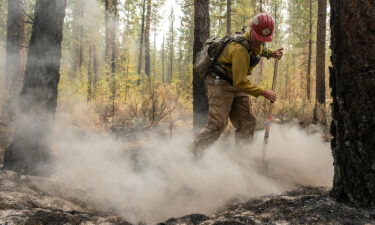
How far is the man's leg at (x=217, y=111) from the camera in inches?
161

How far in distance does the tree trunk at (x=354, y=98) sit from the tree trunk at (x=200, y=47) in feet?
13.0

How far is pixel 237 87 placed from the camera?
3.70 meters

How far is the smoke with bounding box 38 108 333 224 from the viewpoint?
321cm

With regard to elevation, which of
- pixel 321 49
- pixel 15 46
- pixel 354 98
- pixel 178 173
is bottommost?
pixel 178 173

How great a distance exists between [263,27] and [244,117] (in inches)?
53.6

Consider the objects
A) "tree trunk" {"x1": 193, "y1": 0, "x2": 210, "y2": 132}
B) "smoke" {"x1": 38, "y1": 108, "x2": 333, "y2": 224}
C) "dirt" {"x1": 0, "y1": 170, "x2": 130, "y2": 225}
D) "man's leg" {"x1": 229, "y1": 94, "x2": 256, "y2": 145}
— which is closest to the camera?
"dirt" {"x1": 0, "y1": 170, "x2": 130, "y2": 225}

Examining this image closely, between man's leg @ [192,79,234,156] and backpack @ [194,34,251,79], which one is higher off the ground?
backpack @ [194,34,251,79]

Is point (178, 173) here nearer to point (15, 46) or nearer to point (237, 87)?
point (237, 87)

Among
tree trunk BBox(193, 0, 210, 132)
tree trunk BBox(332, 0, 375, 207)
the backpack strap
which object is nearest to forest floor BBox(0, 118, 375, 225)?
tree trunk BBox(332, 0, 375, 207)

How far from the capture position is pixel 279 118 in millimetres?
8594

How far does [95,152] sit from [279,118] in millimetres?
5317

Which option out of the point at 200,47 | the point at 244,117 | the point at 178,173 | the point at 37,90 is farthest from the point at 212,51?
the point at 37,90

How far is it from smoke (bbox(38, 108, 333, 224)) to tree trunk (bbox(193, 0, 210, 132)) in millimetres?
642

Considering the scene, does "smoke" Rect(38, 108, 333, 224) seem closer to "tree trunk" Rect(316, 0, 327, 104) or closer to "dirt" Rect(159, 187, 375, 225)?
"dirt" Rect(159, 187, 375, 225)
